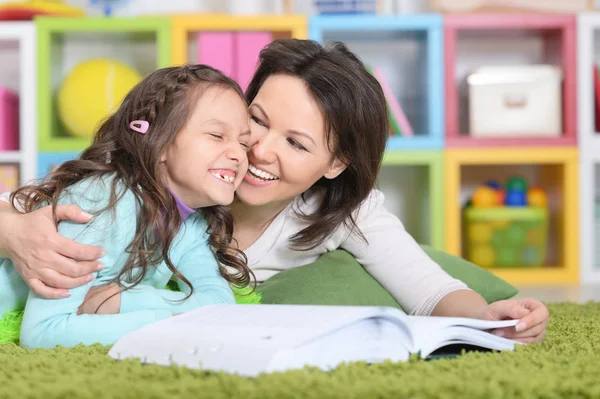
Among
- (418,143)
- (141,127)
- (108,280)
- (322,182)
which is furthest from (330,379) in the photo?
(418,143)

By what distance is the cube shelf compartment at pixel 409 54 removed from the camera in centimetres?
277

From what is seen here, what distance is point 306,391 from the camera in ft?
2.39

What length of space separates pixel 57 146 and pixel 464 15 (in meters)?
1.45

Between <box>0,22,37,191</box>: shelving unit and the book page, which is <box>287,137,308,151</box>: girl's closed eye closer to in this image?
the book page

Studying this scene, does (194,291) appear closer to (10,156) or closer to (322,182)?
(322,182)

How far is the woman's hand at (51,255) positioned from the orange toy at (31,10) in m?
1.83

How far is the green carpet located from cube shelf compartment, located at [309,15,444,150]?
1.85 metres

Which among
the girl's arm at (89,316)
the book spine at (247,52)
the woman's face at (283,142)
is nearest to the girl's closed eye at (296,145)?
the woman's face at (283,142)

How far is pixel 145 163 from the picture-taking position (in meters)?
1.25

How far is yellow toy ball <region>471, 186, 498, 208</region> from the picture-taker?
2.87m

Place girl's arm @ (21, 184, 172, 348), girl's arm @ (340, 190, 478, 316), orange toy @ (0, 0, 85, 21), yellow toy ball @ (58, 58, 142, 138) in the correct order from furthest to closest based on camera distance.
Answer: orange toy @ (0, 0, 85, 21) < yellow toy ball @ (58, 58, 142, 138) < girl's arm @ (340, 190, 478, 316) < girl's arm @ (21, 184, 172, 348)

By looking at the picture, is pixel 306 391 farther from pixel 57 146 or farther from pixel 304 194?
pixel 57 146

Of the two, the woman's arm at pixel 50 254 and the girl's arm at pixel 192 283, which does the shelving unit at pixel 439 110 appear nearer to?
the girl's arm at pixel 192 283

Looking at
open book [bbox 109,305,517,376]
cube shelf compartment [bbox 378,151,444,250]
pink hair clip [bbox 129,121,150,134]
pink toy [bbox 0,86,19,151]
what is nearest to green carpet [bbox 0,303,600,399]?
open book [bbox 109,305,517,376]
